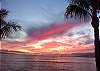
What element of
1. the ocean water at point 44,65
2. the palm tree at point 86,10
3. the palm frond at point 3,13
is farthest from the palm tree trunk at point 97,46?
the ocean water at point 44,65

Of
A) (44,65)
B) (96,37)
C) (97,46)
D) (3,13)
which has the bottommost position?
(44,65)

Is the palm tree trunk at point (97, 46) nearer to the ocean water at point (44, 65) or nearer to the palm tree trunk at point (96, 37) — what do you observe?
the palm tree trunk at point (96, 37)

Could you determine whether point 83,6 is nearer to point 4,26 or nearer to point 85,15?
point 85,15

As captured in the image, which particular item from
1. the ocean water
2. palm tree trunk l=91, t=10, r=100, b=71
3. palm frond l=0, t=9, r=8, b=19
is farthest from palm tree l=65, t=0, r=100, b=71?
the ocean water

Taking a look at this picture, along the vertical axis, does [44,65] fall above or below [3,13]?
below

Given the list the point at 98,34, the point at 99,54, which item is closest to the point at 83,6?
the point at 98,34

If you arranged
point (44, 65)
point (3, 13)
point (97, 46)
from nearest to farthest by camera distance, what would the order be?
point (97, 46) → point (3, 13) → point (44, 65)

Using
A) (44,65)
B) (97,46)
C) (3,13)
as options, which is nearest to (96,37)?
(97,46)

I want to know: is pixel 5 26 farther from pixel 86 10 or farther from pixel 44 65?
pixel 44 65

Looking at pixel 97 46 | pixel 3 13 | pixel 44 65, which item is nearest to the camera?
pixel 97 46

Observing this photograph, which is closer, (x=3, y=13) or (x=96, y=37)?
(x=96, y=37)

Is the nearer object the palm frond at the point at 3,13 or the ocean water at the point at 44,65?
the palm frond at the point at 3,13

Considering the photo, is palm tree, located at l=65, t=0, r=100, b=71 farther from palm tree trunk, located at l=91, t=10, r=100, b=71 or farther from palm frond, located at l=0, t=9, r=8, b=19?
palm frond, located at l=0, t=9, r=8, b=19

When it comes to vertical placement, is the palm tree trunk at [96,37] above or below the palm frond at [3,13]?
below
